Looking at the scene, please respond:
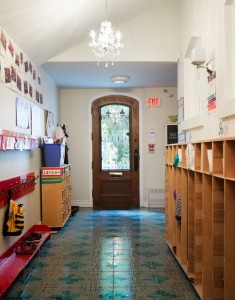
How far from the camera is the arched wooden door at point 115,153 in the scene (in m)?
7.94

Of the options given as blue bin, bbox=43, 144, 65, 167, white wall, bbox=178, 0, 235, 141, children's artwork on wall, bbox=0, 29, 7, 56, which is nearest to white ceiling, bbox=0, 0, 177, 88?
children's artwork on wall, bbox=0, 29, 7, 56

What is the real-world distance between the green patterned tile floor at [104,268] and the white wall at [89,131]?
2.17 meters

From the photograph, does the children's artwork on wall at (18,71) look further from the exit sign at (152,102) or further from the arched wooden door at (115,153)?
the exit sign at (152,102)

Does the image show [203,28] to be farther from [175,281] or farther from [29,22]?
[175,281]

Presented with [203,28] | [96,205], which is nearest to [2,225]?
[203,28]

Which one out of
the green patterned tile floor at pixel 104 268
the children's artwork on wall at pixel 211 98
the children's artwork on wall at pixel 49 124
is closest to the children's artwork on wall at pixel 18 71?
the children's artwork on wall at pixel 49 124

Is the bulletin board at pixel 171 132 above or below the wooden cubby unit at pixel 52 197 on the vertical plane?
above

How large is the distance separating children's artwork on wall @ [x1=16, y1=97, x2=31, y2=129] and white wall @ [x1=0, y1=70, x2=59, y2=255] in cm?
12

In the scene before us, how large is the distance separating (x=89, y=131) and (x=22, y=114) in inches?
135

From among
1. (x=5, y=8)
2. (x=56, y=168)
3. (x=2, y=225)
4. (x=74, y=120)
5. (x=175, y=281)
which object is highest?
(x=5, y=8)

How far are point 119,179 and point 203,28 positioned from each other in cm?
463

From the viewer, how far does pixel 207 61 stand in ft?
12.2

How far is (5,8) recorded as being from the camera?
3.33m

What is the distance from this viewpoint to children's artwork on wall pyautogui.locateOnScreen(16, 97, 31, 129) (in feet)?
14.4
